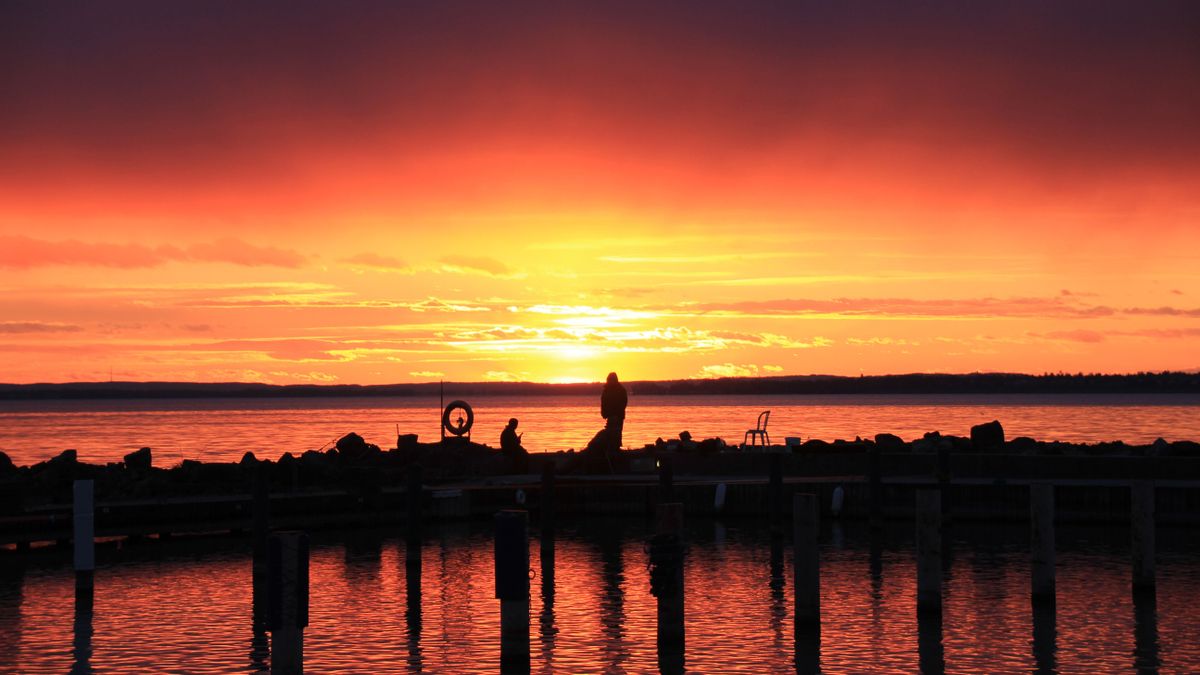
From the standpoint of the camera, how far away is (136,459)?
53188 millimetres

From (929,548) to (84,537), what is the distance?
1478cm

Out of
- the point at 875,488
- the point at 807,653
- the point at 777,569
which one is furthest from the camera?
the point at 875,488

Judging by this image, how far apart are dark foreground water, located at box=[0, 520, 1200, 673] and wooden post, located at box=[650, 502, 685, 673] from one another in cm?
33

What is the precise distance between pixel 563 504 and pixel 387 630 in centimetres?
1829

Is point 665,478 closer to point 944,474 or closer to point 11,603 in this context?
point 944,474

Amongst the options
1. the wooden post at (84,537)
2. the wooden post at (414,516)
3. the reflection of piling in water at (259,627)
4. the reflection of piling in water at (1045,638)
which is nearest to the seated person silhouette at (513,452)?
the wooden post at (414,516)

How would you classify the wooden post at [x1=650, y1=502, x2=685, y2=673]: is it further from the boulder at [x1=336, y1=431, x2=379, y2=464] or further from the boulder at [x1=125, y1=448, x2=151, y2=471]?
the boulder at [x1=125, y1=448, x2=151, y2=471]

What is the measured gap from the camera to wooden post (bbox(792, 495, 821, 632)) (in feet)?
68.0

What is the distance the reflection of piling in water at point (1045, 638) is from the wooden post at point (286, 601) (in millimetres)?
10294

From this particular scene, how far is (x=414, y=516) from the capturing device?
29.9 m

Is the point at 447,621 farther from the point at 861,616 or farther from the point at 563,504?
the point at 563,504

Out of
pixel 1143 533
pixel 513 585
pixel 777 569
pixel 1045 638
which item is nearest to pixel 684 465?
pixel 777 569

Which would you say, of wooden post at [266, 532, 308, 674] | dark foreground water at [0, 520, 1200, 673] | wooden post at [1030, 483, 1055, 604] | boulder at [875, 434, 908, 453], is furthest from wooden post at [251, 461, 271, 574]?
boulder at [875, 434, 908, 453]

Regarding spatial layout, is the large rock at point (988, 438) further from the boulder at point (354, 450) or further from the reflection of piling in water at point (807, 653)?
the reflection of piling in water at point (807, 653)
